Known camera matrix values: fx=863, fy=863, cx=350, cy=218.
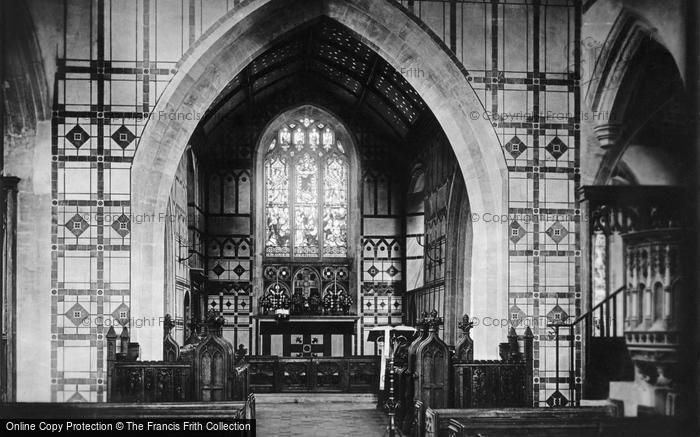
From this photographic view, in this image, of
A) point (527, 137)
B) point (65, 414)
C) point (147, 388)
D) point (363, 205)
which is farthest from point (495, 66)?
point (363, 205)

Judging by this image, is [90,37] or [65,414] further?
[90,37]

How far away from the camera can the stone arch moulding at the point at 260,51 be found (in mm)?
11500

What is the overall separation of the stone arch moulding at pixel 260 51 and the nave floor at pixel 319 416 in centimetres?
191

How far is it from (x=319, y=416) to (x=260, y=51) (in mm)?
5456

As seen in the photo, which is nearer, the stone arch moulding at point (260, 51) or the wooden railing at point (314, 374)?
the stone arch moulding at point (260, 51)

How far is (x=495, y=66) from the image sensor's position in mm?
11883

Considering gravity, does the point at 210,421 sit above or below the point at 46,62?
below

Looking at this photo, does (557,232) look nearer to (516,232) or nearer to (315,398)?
(516,232)

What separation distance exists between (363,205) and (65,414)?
501 inches

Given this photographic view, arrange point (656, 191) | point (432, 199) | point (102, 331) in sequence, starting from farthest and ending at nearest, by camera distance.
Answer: point (432, 199) → point (102, 331) → point (656, 191)

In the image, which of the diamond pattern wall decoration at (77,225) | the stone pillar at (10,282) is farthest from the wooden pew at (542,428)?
the stone pillar at (10,282)

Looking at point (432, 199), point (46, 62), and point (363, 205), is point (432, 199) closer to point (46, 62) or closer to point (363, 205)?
point (363, 205)

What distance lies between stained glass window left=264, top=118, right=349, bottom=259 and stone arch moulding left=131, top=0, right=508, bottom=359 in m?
8.21

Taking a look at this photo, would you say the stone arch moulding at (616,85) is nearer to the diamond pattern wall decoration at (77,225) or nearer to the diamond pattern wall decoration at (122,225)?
the diamond pattern wall decoration at (122,225)
